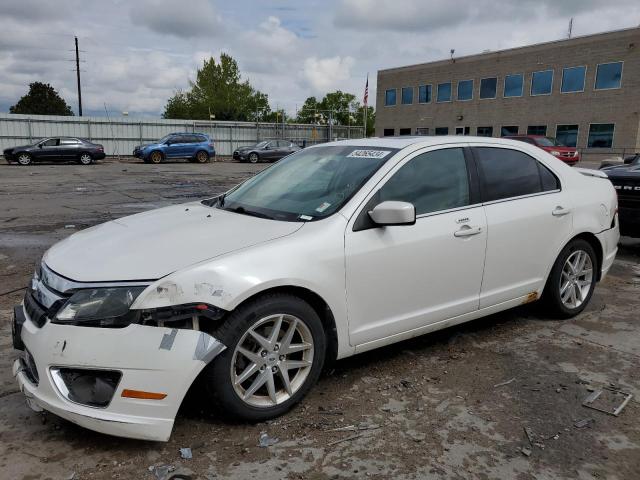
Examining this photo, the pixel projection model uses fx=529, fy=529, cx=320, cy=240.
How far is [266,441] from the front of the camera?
109 inches

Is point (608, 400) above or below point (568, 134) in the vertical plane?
below

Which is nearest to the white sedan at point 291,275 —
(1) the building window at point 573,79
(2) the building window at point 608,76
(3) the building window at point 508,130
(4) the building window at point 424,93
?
(2) the building window at point 608,76

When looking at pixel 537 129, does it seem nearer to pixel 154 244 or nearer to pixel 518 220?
pixel 518 220

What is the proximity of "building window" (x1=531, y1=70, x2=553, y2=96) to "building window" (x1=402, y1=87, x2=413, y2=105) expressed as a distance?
1231 cm

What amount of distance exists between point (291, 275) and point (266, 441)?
87cm

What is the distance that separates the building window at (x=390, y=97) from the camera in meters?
52.0

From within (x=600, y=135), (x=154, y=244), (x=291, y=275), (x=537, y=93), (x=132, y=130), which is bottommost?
(x=291, y=275)

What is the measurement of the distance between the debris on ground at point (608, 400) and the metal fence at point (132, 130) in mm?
33545

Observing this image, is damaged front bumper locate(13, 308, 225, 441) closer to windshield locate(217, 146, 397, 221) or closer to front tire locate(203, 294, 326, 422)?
front tire locate(203, 294, 326, 422)

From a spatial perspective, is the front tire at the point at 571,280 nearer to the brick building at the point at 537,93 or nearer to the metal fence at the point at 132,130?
the metal fence at the point at 132,130

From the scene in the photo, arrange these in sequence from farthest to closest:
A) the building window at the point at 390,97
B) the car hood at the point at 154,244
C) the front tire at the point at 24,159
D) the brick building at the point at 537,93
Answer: the building window at the point at 390,97
the brick building at the point at 537,93
the front tire at the point at 24,159
the car hood at the point at 154,244

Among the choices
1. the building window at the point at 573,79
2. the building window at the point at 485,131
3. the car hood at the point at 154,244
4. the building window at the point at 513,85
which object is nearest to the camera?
the car hood at the point at 154,244

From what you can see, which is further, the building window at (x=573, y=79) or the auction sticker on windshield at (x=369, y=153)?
the building window at (x=573, y=79)

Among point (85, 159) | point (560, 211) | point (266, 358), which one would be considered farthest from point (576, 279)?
point (85, 159)
